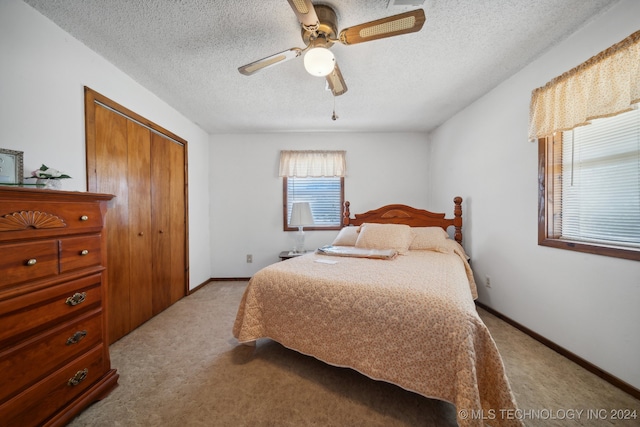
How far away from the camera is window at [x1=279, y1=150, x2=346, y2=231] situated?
3.64 m

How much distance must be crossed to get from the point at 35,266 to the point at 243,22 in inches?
70.2

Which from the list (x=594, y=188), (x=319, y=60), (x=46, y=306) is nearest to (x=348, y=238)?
(x=319, y=60)

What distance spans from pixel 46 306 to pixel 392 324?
5.68ft

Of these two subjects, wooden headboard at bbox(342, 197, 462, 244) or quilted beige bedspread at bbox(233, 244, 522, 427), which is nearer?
quilted beige bedspread at bbox(233, 244, 522, 427)

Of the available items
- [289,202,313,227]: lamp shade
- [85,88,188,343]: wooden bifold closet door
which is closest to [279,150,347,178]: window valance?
[289,202,313,227]: lamp shade

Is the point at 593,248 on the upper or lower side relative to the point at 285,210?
lower

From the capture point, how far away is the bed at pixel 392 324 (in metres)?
1.07

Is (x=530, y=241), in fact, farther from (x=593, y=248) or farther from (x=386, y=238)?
(x=386, y=238)

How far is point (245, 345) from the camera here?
195 centimetres

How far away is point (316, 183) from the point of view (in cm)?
376

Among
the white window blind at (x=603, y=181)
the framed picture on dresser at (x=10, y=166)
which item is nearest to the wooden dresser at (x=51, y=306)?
the framed picture on dresser at (x=10, y=166)

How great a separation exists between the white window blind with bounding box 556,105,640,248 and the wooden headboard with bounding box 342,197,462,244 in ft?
3.54

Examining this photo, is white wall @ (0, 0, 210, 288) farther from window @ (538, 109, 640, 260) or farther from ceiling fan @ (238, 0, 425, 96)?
window @ (538, 109, 640, 260)

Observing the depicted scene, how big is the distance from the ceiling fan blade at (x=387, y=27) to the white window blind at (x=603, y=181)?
150cm
